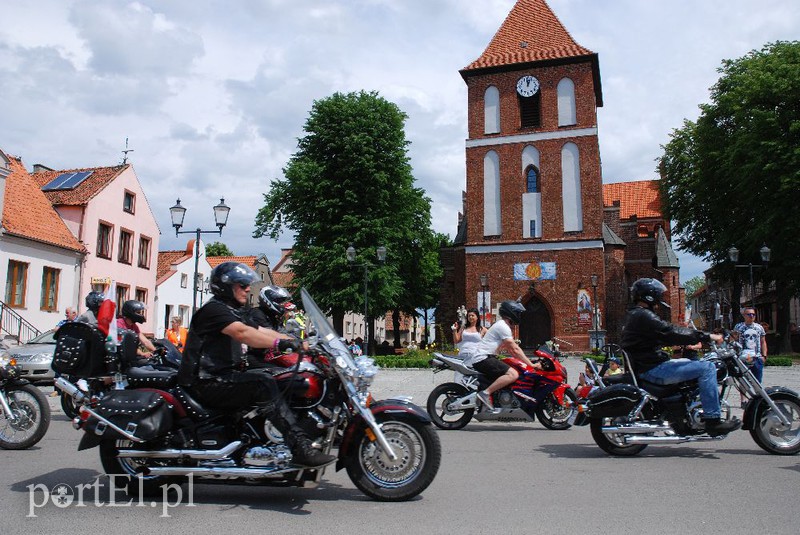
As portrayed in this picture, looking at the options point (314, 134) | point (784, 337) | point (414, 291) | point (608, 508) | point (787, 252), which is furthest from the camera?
point (414, 291)

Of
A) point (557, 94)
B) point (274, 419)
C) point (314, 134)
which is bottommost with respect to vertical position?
point (274, 419)

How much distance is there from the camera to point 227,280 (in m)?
4.95

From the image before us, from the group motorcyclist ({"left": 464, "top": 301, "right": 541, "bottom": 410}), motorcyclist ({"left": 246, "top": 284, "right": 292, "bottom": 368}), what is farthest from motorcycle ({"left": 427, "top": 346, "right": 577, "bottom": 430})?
motorcyclist ({"left": 246, "top": 284, "right": 292, "bottom": 368})

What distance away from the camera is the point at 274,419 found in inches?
183

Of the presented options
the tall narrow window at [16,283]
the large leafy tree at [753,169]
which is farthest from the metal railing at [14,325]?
the large leafy tree at [753,169]

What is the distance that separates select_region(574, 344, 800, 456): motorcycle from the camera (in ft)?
21.8

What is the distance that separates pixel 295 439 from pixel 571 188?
1414 inches

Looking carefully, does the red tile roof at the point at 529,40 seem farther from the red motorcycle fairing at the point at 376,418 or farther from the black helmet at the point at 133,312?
the red motorcycle fairing at the point at 376,418

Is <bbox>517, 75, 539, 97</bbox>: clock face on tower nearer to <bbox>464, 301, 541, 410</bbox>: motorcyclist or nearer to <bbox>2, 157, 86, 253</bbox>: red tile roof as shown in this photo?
<bbox>2, 157, 86, 253</bbox>: red tile roof

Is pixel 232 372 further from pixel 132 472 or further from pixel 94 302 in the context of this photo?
pixel 94 302

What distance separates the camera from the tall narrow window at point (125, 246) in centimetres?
3088

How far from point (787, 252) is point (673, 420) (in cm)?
2895

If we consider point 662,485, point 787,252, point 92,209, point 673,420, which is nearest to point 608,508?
point 662,485

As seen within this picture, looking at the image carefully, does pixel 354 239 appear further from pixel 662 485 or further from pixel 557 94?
pixel 662 485
